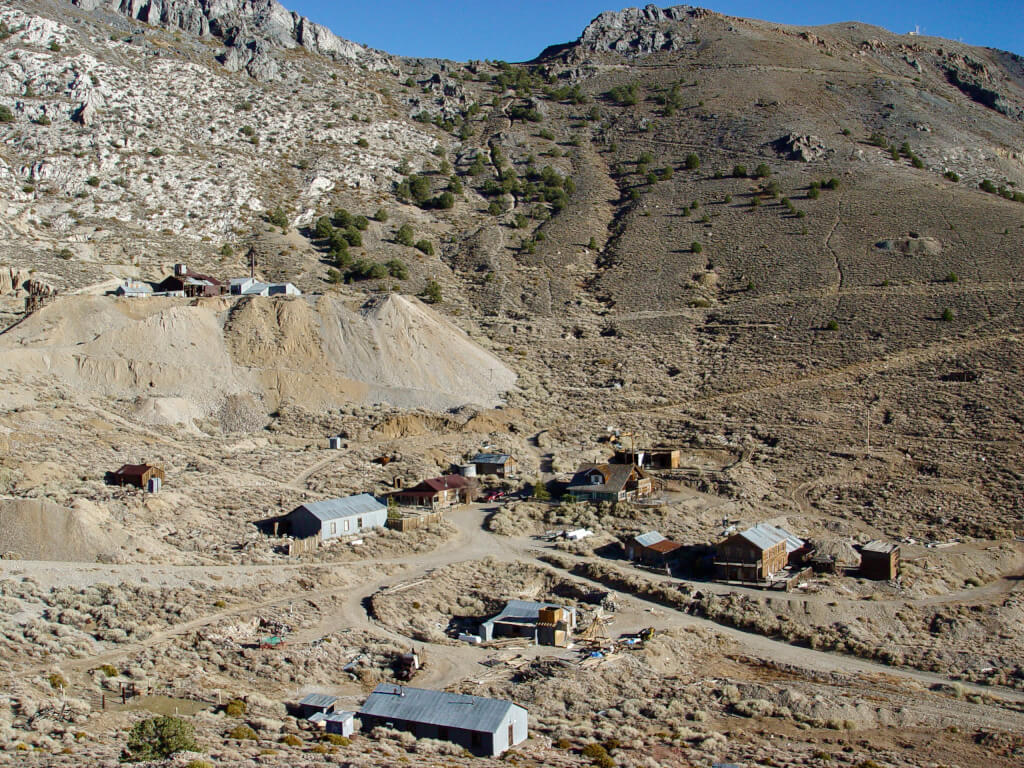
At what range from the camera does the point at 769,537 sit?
124ft

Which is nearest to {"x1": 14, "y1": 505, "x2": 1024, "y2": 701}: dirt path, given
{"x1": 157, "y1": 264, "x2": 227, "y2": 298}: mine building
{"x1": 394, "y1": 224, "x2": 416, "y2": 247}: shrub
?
{"x1": 157, "y1": 264, "x2": 227, "y2": 298}: mine building

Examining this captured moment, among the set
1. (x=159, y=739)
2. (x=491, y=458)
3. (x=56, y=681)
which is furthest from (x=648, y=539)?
(x=159, y=739)

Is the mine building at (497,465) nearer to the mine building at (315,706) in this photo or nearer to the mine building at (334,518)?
the mine building at (334,518)

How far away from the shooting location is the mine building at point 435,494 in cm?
4509

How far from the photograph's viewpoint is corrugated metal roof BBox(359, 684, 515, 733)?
23734mm

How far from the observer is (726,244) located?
8269 centimetres

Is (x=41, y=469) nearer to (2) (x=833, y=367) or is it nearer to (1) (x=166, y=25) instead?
(2) (x=833, y=367)

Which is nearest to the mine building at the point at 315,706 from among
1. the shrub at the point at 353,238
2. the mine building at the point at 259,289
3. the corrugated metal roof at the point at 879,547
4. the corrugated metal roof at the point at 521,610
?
the corrugated metal roof at the point at 521,610

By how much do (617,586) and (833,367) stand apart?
30758mm

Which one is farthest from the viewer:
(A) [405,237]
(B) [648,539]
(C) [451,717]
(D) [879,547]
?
(A) [405,237]

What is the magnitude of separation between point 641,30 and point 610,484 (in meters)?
108

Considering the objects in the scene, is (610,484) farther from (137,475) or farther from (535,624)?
(137,475)

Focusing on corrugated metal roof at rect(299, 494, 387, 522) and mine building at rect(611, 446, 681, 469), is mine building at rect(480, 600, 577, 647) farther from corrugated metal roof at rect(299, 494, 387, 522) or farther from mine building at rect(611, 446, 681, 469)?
mine building at rect(611, 446, 681, 469)

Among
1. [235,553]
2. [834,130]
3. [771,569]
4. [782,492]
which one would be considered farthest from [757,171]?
[235,553]
